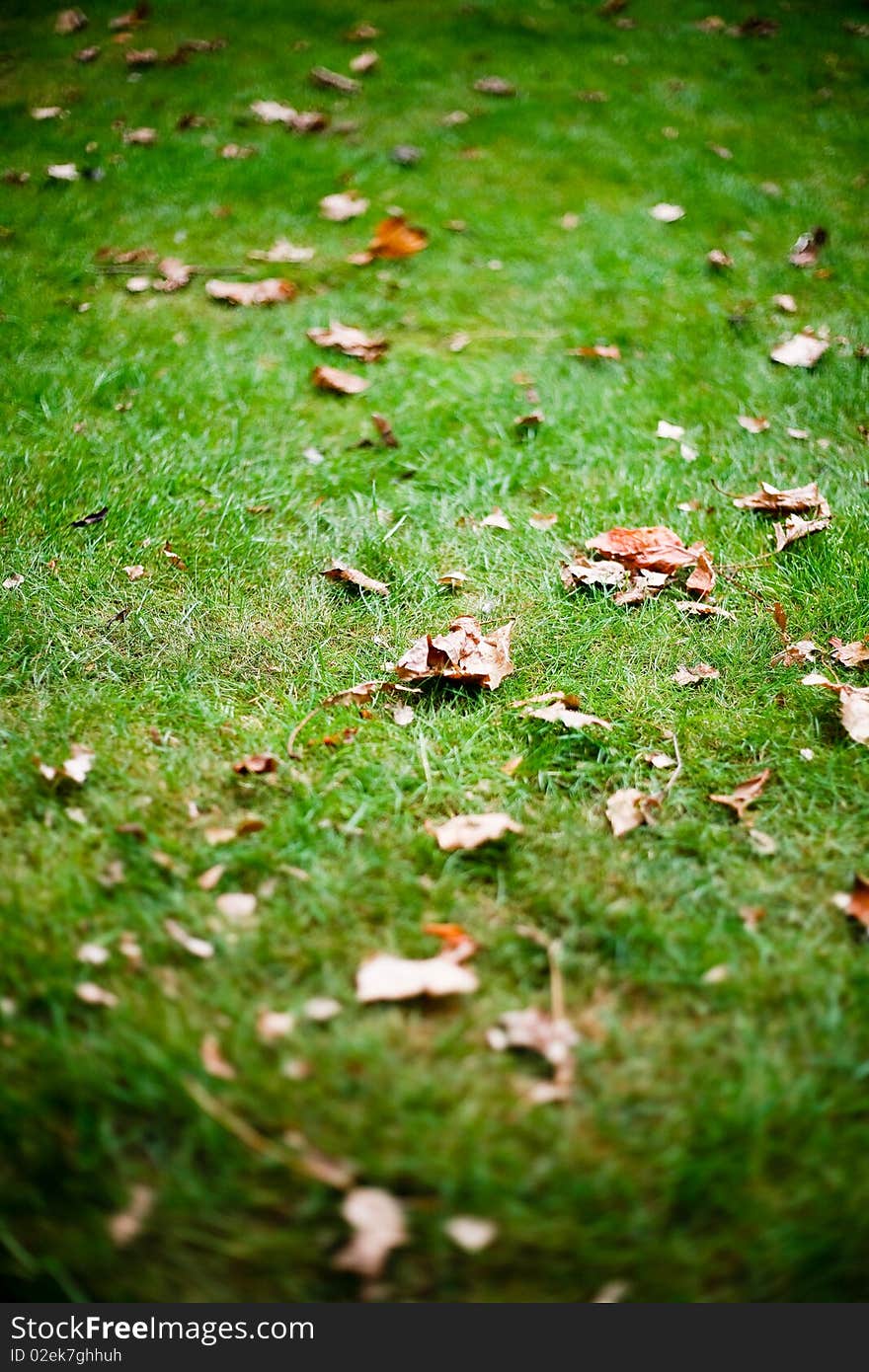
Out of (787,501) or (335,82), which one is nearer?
(787,501)

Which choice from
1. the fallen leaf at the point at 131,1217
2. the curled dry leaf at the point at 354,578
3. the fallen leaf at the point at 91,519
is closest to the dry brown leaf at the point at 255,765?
the curled dry leaf at the point at 354,578

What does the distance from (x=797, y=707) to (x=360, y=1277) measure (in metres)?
1.74

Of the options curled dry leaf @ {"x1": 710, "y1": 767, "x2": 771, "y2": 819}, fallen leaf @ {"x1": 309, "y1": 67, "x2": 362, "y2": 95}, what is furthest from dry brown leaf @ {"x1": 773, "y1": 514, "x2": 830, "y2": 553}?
fallen leaf @ {"x1": 309, "y1": 67, "x2": 362, "y2": 95}

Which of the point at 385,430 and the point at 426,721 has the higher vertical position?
the point at 385,430

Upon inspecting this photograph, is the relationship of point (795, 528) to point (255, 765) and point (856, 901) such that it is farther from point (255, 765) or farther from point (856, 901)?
point (255, 765)

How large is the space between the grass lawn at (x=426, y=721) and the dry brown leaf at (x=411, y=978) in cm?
4

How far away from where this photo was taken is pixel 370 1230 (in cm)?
128

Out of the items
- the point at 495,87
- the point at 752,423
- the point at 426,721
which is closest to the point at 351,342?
the point at 752,423

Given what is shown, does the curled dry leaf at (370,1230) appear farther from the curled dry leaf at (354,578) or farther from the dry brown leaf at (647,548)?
the dry brown leaf at (647,548)

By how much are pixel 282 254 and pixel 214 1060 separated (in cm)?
394

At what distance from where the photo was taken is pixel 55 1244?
1283mm

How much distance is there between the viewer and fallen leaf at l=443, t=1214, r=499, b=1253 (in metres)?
1.27

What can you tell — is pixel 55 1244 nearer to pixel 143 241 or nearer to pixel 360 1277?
pixel 360 1277

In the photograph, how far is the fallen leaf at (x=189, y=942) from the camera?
1640 millimetres
